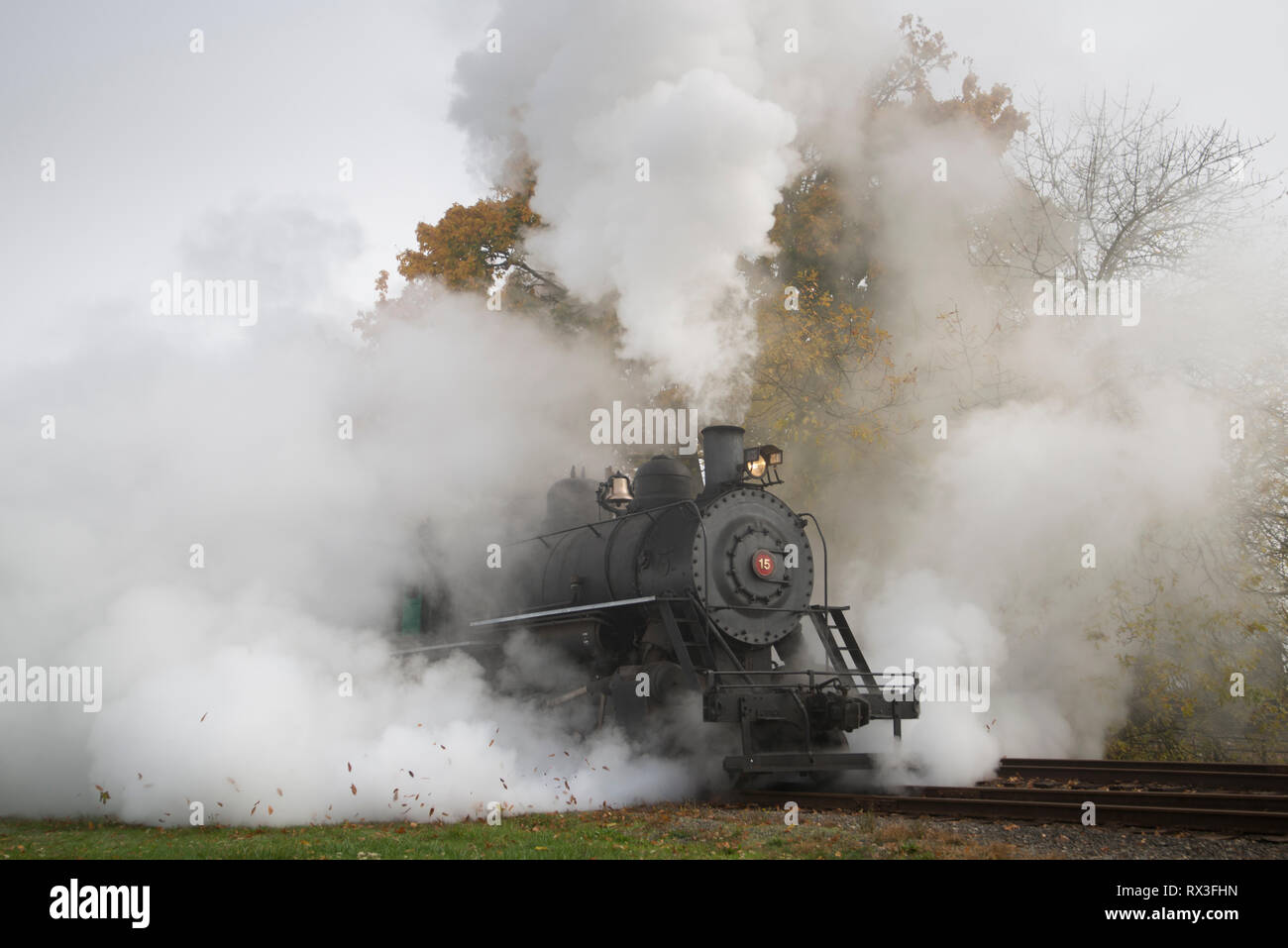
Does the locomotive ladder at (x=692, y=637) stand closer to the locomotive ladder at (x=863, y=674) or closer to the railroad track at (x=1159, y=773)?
the locomotive ladder at (x=863, y=674)

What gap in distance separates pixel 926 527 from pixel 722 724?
23.1ft

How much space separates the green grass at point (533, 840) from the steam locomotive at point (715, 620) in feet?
3.79

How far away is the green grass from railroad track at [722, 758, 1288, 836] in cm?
82

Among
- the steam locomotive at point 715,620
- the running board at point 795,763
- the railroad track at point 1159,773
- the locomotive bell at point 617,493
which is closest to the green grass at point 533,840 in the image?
the running board at point 795,763

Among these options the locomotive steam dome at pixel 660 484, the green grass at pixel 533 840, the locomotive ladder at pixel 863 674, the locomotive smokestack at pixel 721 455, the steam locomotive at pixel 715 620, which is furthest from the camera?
the locomotive steam dome at pixel 660 484

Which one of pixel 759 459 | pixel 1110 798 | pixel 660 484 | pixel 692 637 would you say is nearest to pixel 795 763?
pixel 692 637

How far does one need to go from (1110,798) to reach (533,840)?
4.80 m

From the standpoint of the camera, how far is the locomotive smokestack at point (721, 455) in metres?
10.8

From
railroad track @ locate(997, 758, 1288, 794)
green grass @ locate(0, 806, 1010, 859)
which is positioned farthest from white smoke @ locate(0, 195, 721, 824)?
railroad track @ locate(997, 758, 1288, 794)

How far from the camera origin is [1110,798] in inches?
328

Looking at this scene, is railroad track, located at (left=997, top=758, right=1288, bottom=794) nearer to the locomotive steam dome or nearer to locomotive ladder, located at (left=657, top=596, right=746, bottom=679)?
locomotive ladder, located at (left=657, top=596, right=746, bottom=679)

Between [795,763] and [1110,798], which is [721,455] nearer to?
[795,763]

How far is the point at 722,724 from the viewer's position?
9547 millimetres
